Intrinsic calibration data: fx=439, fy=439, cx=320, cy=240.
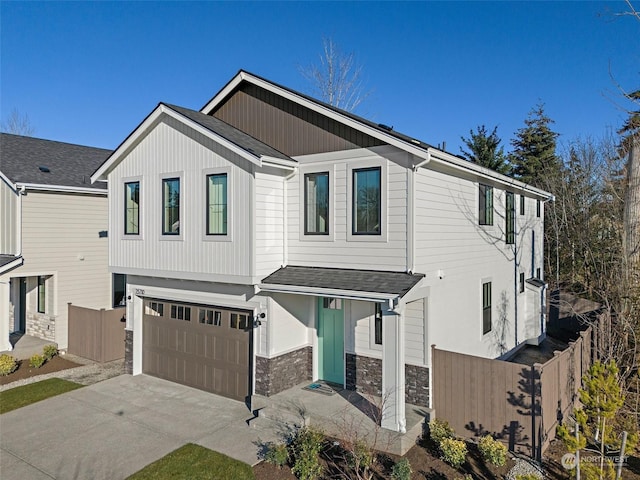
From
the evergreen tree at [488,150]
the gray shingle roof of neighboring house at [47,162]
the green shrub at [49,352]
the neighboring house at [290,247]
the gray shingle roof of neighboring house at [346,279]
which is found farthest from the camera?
the evergreen tree at [488,150]

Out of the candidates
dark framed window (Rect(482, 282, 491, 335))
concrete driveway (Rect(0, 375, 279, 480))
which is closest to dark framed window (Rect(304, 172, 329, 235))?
concrete driveway (Rect(0, 375, 279, 480))

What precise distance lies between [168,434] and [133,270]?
4548 millimetres

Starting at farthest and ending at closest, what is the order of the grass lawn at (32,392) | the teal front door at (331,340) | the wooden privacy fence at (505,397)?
the teal front door at (331,340) → the grass lawn at (32,392) → the wooden privacy fence at (505,397)

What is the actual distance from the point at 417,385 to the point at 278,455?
3225 millimetres

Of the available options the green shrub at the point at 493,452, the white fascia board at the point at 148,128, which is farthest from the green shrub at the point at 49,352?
the green shrub at the point at 493,452

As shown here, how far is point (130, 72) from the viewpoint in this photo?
63.2 ft

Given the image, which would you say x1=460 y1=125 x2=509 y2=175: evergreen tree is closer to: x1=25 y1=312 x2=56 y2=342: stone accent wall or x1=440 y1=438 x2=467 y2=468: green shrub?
x1=440 y1=438 x2=467 y2=468: green shrub

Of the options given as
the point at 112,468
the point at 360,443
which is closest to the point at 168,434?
the point at 112,468

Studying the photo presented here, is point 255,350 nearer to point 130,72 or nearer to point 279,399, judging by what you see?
point 279,399

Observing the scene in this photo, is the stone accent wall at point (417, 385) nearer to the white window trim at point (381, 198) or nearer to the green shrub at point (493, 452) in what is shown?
the green shrub at point (493, 452)

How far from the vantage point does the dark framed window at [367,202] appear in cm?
895

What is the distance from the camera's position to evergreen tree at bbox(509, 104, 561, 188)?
100 feet

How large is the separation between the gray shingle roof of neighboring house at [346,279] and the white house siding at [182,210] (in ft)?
2.82

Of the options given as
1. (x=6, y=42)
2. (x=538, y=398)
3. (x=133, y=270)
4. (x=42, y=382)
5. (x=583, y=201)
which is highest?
(x=6, y=42)
